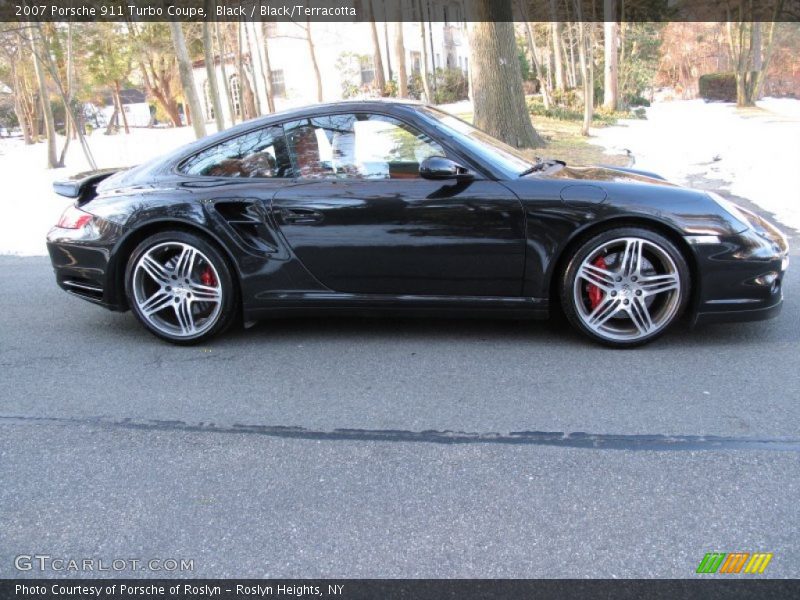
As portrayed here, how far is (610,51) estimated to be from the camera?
2508cm

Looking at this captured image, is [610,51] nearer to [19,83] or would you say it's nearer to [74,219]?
[74,219]

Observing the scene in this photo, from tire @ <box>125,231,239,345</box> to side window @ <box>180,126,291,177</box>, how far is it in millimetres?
462

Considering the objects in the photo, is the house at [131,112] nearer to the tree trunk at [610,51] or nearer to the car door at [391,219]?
the tree trunk at [610,51]

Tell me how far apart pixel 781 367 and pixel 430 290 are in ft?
6.51

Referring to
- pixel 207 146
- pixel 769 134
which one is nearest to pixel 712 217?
pixel 207 146

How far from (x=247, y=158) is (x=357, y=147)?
717 millimetres

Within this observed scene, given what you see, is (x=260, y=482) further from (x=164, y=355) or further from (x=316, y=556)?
(x=164, y=355)

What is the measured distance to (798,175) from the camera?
10695 millimetres

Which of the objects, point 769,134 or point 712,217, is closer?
point 712,217

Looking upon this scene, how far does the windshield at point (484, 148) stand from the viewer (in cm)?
414

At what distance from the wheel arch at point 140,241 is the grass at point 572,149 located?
655cm

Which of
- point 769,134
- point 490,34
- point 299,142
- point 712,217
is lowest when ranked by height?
point 769,134
